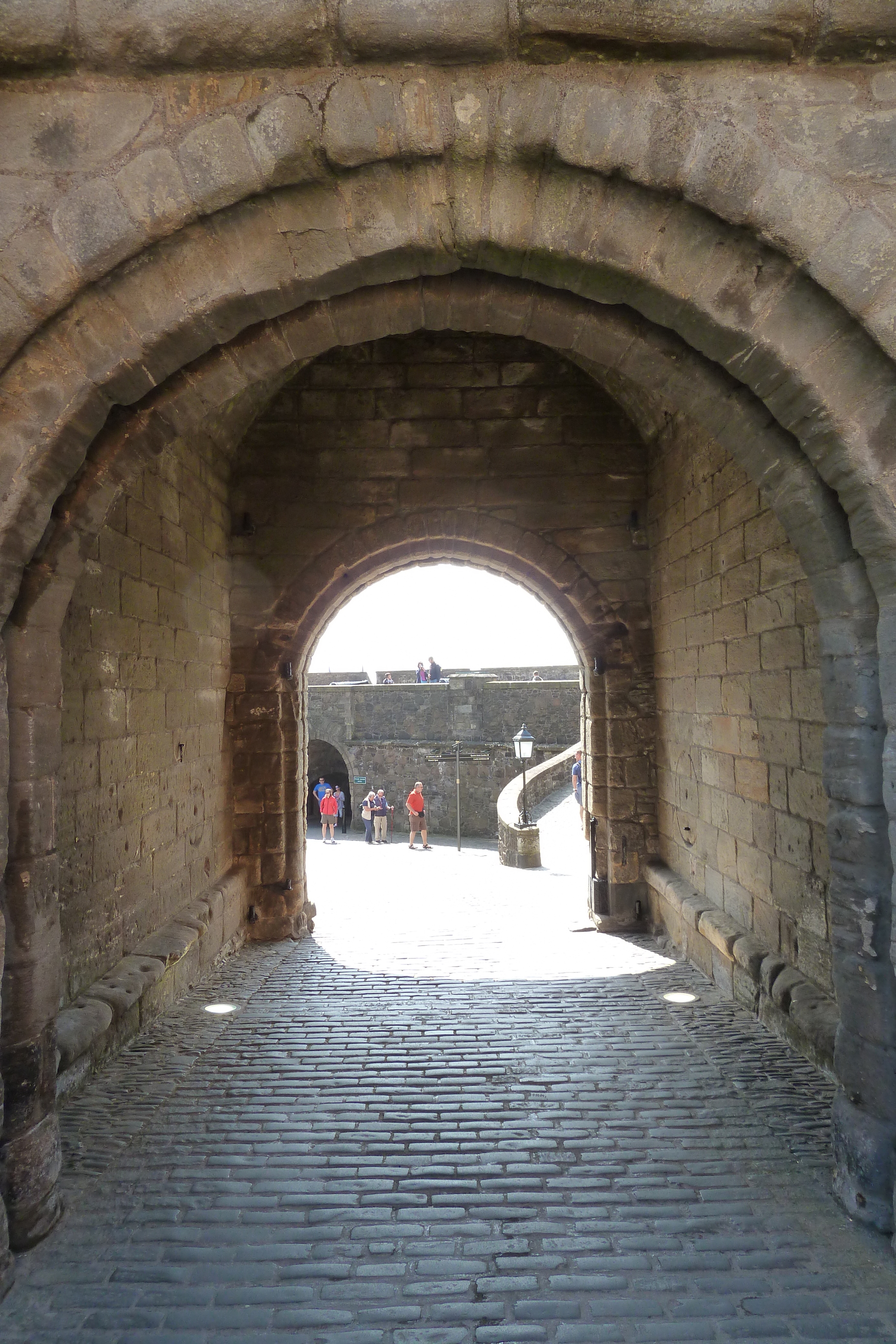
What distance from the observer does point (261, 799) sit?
6.09 metres

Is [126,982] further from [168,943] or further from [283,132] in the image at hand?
[283,132]

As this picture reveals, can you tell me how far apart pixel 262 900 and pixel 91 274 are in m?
4.96

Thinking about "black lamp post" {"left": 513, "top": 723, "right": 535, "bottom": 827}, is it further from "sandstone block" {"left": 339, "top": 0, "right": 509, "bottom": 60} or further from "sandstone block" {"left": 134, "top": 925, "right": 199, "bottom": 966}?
"sandstone block" {"left": 339, "top": 0, "right": 509, "bottom": 60}

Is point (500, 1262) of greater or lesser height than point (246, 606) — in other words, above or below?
below

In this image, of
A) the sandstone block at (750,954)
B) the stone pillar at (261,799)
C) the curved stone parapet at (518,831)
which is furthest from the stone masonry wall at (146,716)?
the curved stone parapet at (518,831)

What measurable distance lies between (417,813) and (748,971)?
35.1 ft

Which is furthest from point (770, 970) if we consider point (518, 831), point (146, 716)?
point (518, 831)

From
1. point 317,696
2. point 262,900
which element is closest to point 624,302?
point 262,900

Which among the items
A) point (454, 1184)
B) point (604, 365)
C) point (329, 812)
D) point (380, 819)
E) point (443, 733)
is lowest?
point (380, 819)

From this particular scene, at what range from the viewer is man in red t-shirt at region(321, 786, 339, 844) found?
14.4 meters

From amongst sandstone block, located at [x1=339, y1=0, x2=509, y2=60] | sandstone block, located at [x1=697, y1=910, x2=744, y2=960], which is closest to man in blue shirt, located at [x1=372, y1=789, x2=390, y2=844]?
sandstone block, located at [x1=697, y1=910, x2=744, y2=960]

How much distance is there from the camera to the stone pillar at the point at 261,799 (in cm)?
609

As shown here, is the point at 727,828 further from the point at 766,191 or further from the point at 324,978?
the point at 766,191

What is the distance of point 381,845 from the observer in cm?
1488
